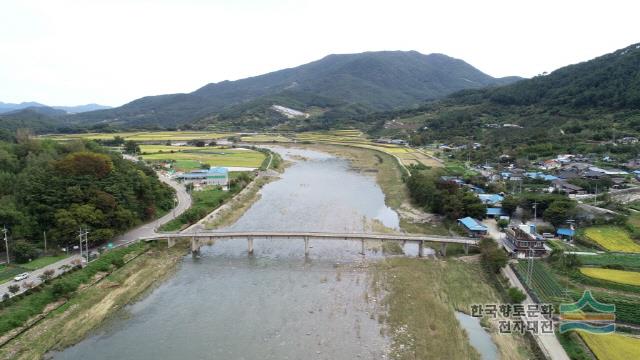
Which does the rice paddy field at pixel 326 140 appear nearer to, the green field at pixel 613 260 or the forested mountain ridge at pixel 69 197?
the forested mountain ridge at pixel 69 197

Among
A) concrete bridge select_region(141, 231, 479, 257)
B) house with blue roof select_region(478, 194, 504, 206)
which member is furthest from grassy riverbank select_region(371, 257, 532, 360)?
house with blue roof select_region(478, 194, 504, 206)

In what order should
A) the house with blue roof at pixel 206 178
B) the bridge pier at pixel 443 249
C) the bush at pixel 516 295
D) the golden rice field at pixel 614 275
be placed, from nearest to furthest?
the bush at pixel 516 295 → the golden rice field at pixel 614 275 → the bridge pier at pixel 443 249 → the house with blue roof at pixel 206 178

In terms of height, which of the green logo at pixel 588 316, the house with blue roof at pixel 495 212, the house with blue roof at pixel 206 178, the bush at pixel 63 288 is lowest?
the green logo at pixel 588 316

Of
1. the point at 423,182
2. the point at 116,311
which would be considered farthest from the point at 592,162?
the point at 116,311

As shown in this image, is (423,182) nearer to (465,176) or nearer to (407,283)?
(465,176)

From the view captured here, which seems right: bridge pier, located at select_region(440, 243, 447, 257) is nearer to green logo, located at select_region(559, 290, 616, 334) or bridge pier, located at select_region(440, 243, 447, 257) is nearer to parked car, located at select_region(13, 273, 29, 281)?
green logo, located at select_region(559, 290, 616, 334)

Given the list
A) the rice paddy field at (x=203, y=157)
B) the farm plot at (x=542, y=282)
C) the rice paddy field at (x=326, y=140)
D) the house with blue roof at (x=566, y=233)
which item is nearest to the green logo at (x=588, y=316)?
the farm plot at (x=542, y=282)

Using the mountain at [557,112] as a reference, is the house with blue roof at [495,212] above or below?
below
